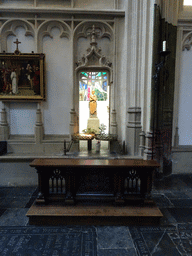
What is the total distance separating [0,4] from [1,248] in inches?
254

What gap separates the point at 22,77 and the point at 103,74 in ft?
8.88

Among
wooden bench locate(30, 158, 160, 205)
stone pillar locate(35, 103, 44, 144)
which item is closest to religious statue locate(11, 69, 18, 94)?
stone pillar locate(35, 103, 44, 144)

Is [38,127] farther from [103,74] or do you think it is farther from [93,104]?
[103,74]

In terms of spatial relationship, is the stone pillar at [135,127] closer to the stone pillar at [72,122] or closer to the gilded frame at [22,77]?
the stone pillar at [72,122]

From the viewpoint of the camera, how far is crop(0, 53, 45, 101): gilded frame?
18.9 ft

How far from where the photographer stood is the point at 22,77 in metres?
5.91

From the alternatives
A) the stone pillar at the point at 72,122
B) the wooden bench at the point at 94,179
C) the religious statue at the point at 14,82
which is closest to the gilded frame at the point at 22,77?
the religious statue at the point at 14,82

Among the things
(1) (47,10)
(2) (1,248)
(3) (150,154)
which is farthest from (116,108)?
(2) (1,248)

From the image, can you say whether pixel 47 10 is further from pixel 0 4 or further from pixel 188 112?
pixel 188 112

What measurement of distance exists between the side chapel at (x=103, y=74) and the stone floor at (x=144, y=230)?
1.01 meters

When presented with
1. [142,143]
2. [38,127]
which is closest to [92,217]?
[142,143]

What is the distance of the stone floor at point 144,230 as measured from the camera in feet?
8.36

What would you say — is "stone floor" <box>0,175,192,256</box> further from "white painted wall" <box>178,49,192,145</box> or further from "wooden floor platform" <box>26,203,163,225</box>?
"white painted wall" <box>178,49,192,145</box>

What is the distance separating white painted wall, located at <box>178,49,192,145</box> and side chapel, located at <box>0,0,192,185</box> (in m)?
0.03
